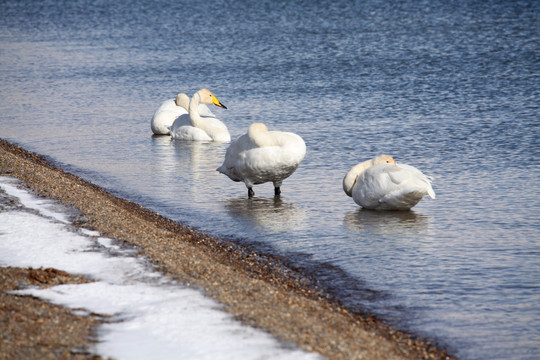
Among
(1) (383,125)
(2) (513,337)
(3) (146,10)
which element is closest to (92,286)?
(2) (513,337)

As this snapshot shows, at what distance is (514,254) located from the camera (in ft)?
30.8

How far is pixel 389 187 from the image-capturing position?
11.3 meters

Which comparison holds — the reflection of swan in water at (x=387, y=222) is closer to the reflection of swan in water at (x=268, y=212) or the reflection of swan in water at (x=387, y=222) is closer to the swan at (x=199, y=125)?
the reflection of swan in water at (x=268, y=212)

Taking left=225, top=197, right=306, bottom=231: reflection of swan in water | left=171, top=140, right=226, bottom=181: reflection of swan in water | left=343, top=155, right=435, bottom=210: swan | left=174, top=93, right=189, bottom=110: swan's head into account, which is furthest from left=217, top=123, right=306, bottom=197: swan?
left=174, top=93, right=189, bottom=110: swan's head

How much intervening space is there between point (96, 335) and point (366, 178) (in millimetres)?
6276

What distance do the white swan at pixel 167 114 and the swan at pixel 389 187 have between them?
7.95 metres

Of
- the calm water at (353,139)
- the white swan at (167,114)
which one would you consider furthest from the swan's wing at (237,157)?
the white swan at (167,114)

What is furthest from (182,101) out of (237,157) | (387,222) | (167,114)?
(387,222)

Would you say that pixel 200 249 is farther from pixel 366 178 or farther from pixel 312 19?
pixel 312 19

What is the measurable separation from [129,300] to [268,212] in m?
5.18

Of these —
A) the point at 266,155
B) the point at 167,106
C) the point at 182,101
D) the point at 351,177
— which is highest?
the point at 182,101

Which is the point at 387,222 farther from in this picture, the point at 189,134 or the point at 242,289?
the point at 189,134

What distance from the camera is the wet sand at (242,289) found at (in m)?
6.05

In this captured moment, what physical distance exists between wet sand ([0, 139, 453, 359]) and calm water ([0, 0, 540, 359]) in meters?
0.36
